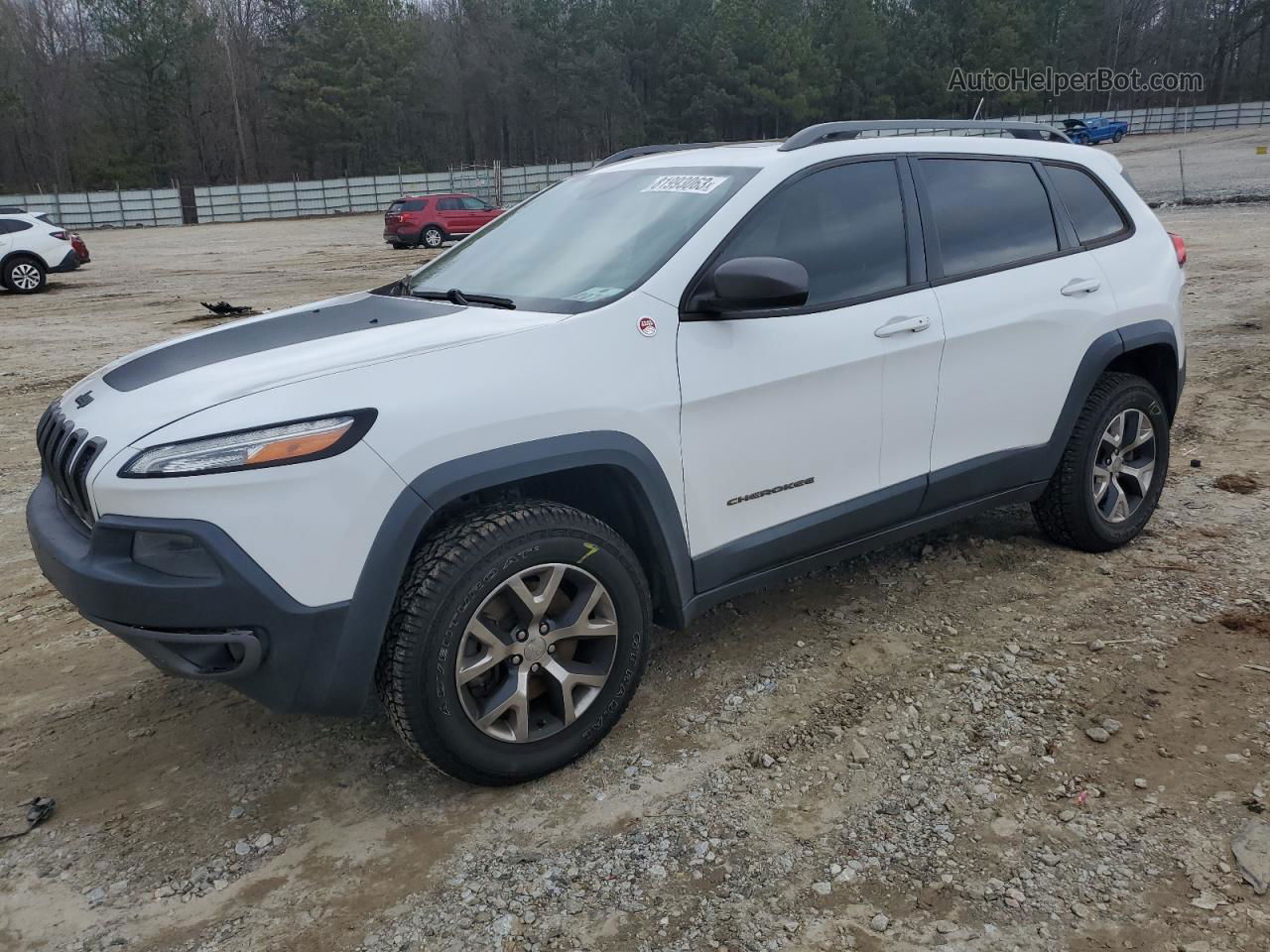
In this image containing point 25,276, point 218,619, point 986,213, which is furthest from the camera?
point 25,276

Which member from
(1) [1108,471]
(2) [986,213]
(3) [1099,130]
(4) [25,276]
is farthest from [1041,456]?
(3) [1099,130]

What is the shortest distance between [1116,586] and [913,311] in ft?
5.18

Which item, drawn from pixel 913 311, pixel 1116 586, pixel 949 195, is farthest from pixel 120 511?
pixel 1116 586

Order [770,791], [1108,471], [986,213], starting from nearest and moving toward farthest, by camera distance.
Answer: [770,791], [986,213], [1108,471]

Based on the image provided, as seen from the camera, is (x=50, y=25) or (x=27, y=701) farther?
(x=50, y=25)

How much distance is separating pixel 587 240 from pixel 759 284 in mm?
789

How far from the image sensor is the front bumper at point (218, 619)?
2.48 metres

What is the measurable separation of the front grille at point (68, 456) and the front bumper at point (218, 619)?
174mm

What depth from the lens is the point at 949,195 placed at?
3926mm

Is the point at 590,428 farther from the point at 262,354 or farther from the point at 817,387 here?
the point at 262,354

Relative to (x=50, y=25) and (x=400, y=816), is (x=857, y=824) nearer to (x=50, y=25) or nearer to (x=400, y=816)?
(x=400, y=816)

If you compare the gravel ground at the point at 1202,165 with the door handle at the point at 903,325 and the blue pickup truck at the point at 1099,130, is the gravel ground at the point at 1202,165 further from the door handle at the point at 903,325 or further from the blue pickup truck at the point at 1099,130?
the door handle at the point at 903,325

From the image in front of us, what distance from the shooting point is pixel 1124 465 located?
15.0 feet

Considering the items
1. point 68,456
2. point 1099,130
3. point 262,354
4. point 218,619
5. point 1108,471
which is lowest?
point 1108,471
